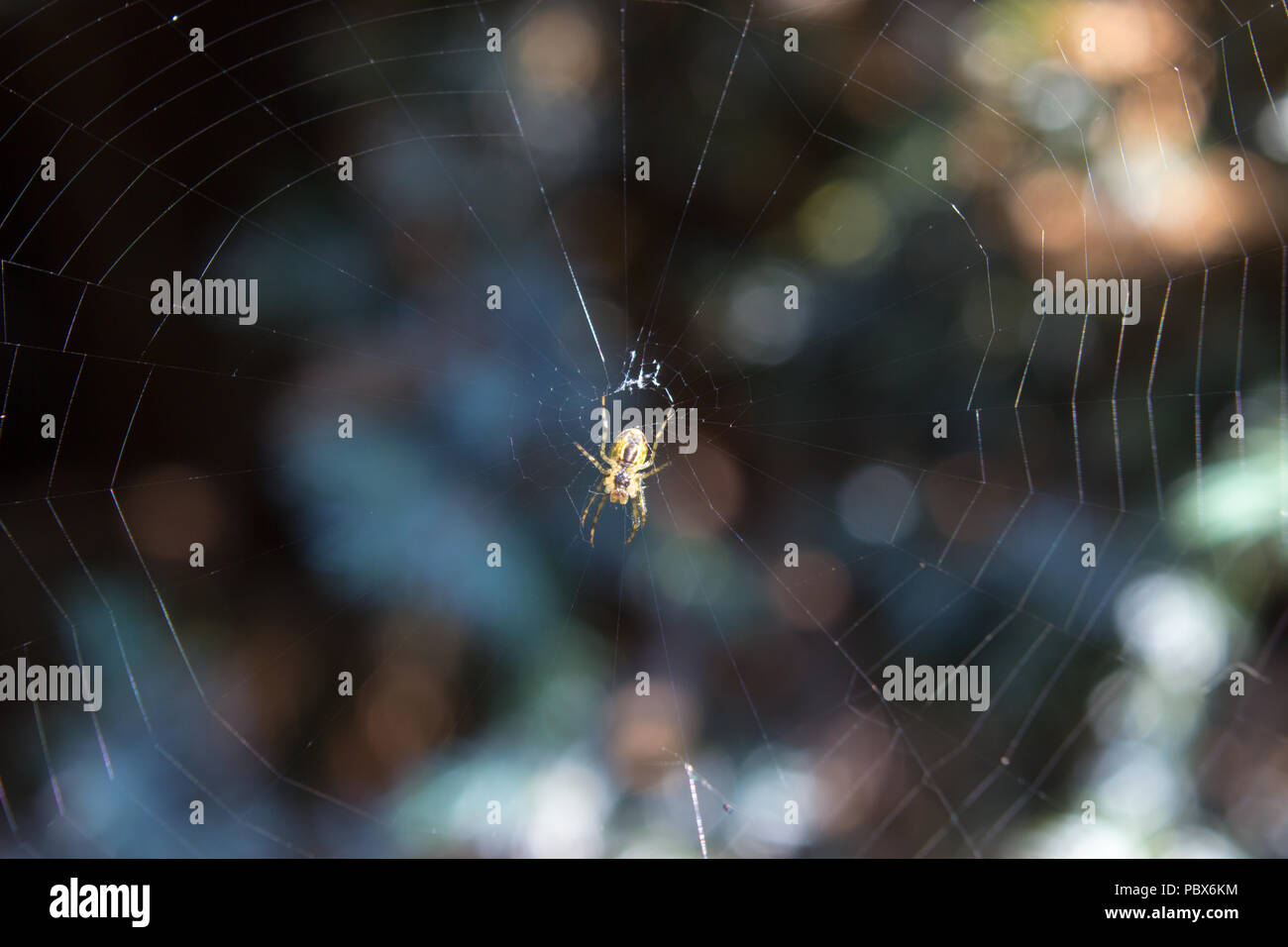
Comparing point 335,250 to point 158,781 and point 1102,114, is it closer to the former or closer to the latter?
point 158,781

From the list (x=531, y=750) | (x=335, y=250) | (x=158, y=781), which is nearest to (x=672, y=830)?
(x=531, y=750)

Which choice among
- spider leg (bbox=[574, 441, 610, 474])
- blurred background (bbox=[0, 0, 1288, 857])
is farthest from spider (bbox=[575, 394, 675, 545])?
blurred background (bbox=[0, 0, 1288, 857])

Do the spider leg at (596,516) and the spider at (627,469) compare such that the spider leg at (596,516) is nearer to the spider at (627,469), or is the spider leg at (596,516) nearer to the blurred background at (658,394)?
the spider at (627,469)

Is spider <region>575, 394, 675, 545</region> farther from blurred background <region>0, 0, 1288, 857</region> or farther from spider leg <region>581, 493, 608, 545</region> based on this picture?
blurred background <region>0, 0, 1288, 857</region>

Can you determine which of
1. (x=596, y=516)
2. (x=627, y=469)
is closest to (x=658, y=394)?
(x=627, y=469)

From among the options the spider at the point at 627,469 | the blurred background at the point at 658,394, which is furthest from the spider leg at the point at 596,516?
the blurred background at the point at 658,394
